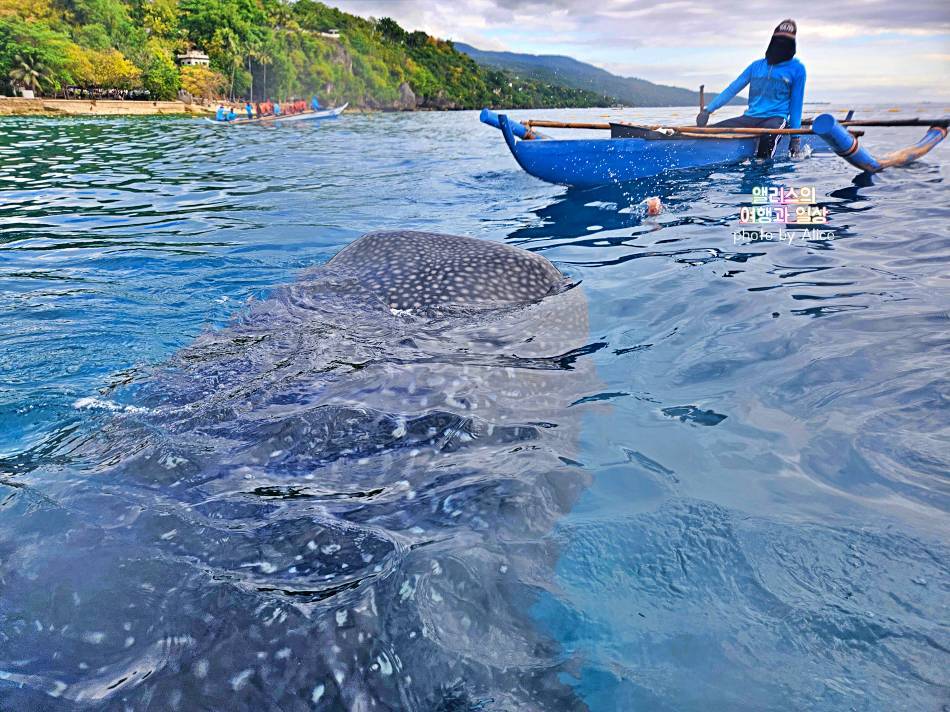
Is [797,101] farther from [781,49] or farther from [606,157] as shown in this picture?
[606,157]

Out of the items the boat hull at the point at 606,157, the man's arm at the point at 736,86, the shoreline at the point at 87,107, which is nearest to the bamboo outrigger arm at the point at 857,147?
the boat hull at the point at 606,157

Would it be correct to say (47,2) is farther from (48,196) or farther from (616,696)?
(616,696)

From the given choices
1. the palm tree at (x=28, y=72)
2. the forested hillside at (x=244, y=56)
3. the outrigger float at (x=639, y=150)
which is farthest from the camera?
the forested hillside at (x=244, y=56)

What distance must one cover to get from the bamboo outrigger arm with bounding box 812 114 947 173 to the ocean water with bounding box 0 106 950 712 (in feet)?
17.4

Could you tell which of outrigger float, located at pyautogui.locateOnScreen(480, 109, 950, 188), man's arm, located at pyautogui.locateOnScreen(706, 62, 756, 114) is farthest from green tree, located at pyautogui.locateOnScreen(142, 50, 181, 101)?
man's arm, located at pyautogui.locateOnScreen(706, 62, 756, 114)

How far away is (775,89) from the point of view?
12.6 metres

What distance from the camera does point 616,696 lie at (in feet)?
6.31

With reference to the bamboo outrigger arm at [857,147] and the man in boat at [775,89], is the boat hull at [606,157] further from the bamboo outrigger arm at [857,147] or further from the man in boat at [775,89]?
the bamboo outrigger arm at [857,147]

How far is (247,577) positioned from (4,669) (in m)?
0.68

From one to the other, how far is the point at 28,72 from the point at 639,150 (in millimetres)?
73315

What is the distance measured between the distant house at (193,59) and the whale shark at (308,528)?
97.5 m

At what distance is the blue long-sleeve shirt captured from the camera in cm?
1231

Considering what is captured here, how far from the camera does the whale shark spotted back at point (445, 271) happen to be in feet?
15.4

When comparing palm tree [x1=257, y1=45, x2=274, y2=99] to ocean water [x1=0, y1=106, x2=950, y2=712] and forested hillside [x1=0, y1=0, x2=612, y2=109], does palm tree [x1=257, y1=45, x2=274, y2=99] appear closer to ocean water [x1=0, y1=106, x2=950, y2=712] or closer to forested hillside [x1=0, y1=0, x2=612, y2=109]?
forested hillside [x1=0, y1=0, x2=612, y2=109]
